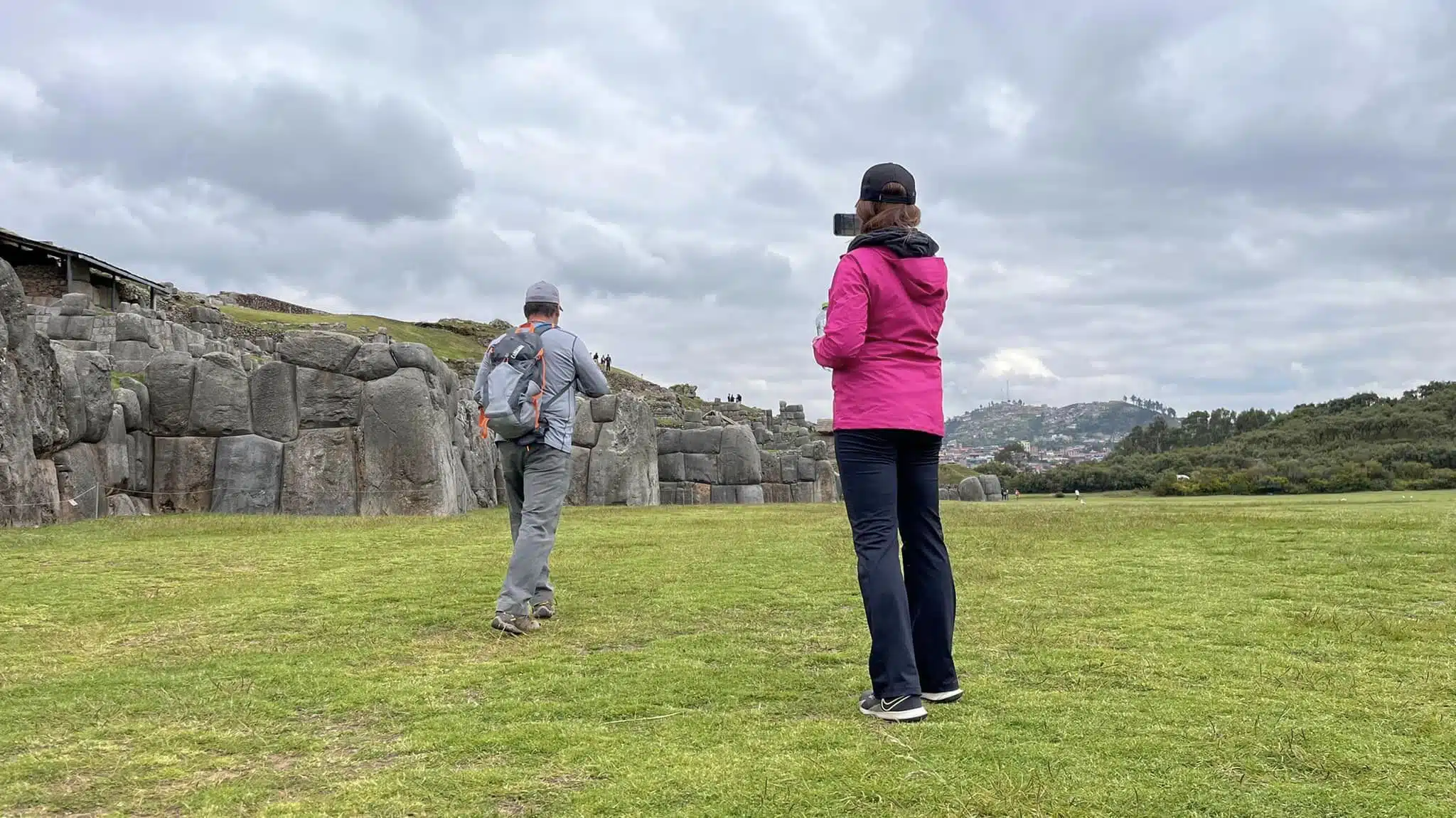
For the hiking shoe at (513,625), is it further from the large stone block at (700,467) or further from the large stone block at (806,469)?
the large stone block at (806,469)

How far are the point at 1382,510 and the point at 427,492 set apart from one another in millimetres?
16491

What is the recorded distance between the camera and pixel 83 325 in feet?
109

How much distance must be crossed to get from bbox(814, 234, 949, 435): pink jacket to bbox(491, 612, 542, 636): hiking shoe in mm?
2990

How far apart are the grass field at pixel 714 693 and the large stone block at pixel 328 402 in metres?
Answer: 8.49

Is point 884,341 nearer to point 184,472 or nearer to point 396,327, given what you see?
point 184,472

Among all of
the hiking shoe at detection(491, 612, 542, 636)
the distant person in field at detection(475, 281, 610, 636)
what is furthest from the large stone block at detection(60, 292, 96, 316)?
the hiking shoe at detection(491, 612, 542, 636)

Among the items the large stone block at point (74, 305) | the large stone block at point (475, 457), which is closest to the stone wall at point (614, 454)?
the large stone block at point (475, 457)

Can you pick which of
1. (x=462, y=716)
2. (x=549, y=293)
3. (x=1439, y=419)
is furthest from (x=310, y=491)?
(x=1439, y=419)

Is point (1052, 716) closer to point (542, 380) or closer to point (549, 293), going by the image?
point (542, 380)

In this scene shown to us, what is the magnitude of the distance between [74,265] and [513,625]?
52.0 metres

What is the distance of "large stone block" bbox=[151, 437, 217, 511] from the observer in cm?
1861

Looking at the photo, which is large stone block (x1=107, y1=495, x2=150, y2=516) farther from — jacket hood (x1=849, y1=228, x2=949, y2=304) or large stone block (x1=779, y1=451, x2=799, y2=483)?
large stone block (x1=779, y1=451, x2=799, y2=483)

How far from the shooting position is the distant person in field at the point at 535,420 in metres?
7.23

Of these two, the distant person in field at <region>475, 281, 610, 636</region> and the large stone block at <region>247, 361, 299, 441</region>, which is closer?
the distant person in field at <region>475, 281, 610, 636</region>
